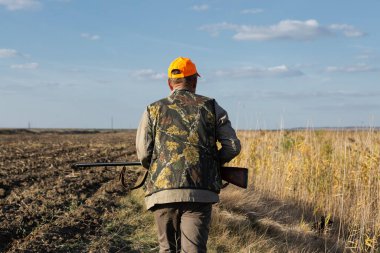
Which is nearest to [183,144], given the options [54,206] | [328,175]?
[54,206]

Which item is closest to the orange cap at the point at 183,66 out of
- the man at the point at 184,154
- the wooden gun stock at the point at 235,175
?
the man at the point at 184,154

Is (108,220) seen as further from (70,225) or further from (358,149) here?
(358,149)

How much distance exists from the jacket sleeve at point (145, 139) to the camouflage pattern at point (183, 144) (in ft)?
0.11

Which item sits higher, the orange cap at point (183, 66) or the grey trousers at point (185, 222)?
the orange cap at point (183, 66)

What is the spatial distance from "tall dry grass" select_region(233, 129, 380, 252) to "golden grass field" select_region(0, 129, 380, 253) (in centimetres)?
2

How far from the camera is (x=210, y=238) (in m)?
6.78

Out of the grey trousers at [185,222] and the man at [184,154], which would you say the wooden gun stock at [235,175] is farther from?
the grey trousers at [185,222]

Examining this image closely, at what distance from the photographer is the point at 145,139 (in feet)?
14.2

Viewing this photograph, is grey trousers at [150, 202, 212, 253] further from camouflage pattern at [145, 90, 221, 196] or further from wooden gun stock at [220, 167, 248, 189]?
wooden gun stock at [220, 167, 248, 189]

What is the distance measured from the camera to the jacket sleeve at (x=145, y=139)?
432cm

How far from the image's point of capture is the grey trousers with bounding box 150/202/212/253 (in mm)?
4246

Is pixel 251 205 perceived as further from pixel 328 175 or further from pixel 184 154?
pixel 184 154

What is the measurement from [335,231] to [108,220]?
4118 mm

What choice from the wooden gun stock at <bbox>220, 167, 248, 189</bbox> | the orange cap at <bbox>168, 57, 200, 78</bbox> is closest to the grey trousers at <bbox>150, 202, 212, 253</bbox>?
the wooden gun stock at <bbox>220, 167, 248, 189</bbox>
